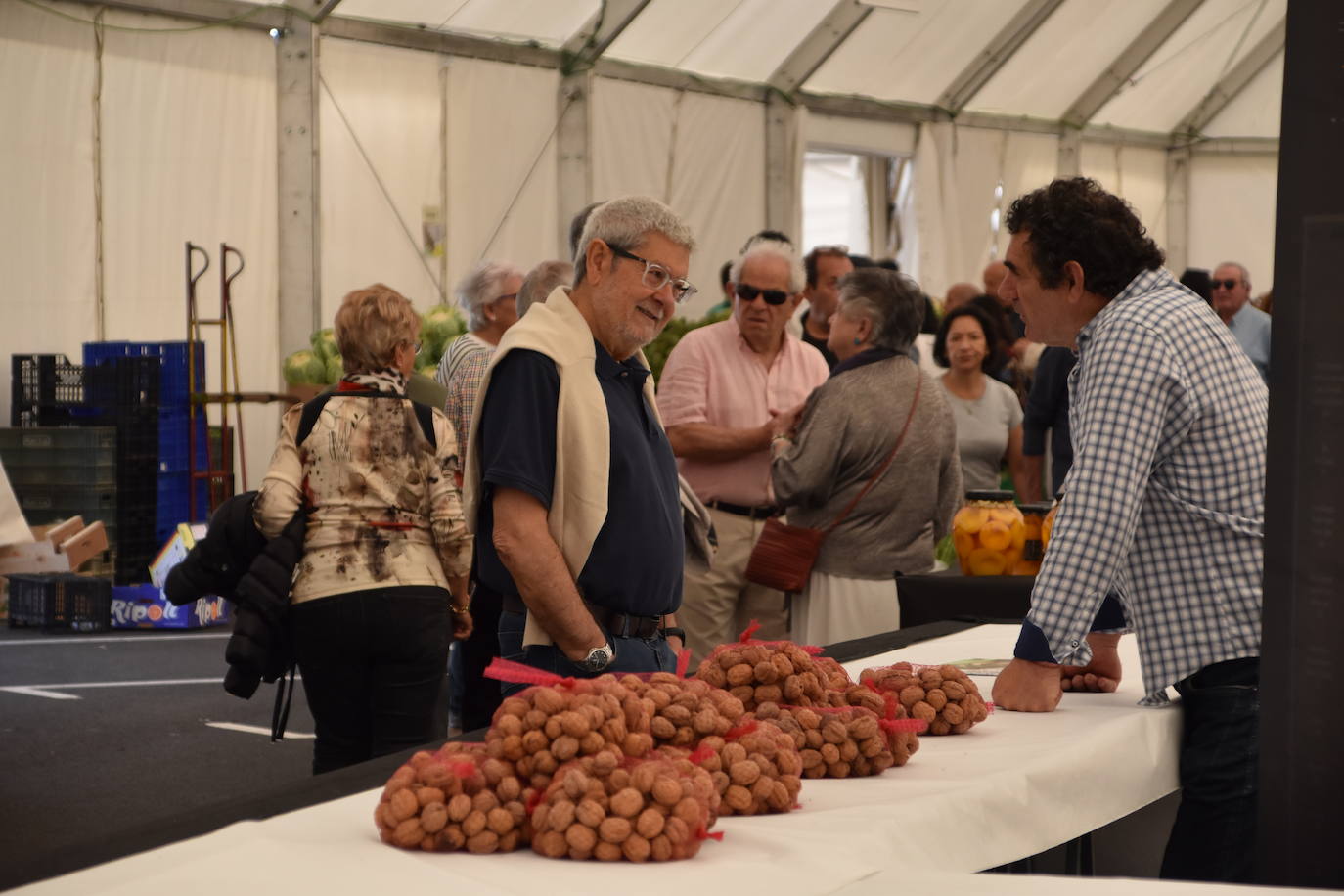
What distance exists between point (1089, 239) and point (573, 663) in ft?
3.27

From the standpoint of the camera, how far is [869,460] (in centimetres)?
372

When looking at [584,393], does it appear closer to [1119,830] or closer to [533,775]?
[533,775]

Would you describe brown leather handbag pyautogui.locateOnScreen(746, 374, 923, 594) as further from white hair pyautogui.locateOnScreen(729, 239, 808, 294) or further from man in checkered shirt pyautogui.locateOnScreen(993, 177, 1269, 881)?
man in checkered shirt pyautogui.locateOnScreen(993, 177, 1269, 881)

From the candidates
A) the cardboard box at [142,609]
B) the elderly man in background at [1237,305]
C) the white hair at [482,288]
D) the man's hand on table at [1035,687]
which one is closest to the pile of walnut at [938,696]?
the man's hand on table at [1035,687]

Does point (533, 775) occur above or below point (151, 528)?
above

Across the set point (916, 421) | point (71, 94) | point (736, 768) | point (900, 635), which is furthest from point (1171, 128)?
point (736, 768)

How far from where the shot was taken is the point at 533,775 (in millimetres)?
1394

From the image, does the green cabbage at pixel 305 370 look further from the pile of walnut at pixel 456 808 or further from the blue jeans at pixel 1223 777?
the pile of walnut at pixel 456 808

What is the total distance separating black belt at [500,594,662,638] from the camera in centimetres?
233

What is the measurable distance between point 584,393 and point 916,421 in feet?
5.41

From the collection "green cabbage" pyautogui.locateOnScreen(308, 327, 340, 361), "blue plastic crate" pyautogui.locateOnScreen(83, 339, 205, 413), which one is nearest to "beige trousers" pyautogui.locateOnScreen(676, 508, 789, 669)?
"green cabbage" pyautogui.locateOnScreen(308, 327, 340, 361)

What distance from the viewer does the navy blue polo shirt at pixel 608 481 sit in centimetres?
223

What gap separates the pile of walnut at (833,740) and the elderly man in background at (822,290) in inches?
152

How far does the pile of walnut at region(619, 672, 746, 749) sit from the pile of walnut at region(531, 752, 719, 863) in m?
0.13
